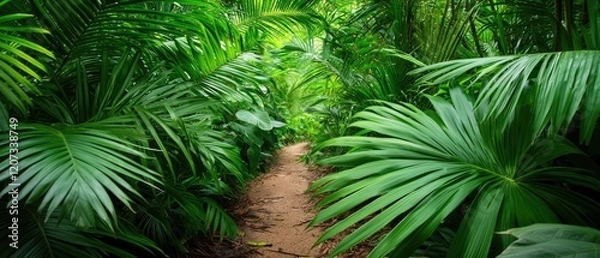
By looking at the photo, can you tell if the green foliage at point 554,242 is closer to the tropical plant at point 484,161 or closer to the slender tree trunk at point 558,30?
the tropical plant at point 484,161

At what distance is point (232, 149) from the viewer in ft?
5.58

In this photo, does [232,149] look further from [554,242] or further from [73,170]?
[554,242]

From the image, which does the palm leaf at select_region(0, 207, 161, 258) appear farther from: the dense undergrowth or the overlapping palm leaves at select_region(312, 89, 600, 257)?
the overlapping palm leaves at select_region(312, 89, 600, 257)

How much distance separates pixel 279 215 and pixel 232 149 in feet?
2.90

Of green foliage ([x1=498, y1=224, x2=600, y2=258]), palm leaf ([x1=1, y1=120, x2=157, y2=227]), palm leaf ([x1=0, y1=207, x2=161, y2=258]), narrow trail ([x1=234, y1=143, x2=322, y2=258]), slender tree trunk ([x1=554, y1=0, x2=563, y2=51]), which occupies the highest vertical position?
slender tree trunk ([x1=554, y1=0, x2=563, y2=51])

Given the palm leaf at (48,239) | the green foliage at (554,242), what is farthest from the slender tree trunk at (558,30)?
the palm leaf at (48,239)

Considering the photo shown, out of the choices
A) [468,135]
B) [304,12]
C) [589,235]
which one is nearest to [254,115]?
[304,12]

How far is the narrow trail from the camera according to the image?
1899mm

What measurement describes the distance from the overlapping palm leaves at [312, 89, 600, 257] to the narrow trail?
1.81ft

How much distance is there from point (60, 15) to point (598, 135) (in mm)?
1850

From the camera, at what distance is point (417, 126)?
117 cm

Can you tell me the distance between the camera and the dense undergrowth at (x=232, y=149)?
788mm

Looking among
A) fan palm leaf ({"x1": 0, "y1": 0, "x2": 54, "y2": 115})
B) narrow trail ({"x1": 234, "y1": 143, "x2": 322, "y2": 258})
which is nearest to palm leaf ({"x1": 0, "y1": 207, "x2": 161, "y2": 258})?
fan palm leaf ({"x1": 0, "y1": 0, "x2": 54, "y2": 115})

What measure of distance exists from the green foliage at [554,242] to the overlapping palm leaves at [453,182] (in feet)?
0.55
